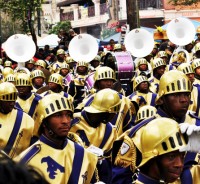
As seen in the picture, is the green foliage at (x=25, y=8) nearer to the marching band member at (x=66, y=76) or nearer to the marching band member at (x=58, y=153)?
the marching band member at (x=66, y=76)

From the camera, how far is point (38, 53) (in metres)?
22.0

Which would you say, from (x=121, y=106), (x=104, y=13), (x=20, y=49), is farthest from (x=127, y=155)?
(x=104, y=13)

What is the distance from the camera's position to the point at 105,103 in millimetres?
6152

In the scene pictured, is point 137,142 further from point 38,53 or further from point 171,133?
point 38,53

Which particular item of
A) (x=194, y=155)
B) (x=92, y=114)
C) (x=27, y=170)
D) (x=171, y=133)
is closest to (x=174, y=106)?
(x=194, y=155)

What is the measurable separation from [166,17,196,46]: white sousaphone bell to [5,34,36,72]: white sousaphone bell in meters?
4.21

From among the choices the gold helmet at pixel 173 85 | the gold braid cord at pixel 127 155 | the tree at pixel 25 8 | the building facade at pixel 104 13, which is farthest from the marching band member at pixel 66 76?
the building facade at pixel 104 13

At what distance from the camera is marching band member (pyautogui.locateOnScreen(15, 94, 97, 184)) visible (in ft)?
14.1

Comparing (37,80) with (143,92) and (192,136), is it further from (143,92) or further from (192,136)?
(192,136)

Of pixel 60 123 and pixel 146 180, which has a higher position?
pixel 60 123

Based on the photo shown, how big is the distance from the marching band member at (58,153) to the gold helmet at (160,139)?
1058 millimetres

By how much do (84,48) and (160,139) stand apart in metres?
13.0

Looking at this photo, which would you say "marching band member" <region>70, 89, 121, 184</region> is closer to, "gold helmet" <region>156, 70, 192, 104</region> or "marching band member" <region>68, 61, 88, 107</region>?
"gold helmet" <region>156, 70, 192, 104</region>

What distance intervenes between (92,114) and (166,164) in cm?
278
